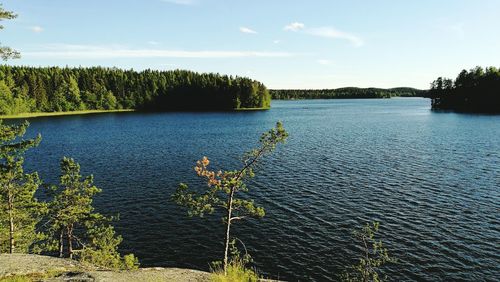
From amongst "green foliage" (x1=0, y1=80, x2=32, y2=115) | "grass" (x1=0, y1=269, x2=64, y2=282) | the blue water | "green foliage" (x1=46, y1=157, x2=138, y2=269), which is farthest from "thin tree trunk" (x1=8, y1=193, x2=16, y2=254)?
"green foliage" (x1=0, y1=80, x2=32, y2=115)

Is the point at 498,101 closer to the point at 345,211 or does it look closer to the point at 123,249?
the point at 345,211

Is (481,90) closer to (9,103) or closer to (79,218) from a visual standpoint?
(79,218)

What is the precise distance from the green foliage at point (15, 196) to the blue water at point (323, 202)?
9.77 metres

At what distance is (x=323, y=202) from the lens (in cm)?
4509

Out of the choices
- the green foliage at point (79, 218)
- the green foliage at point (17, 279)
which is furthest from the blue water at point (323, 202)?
the green foliage at point (17, 279)

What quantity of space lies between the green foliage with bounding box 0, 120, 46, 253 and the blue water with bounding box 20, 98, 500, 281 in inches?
385

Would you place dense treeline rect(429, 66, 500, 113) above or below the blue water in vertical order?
above

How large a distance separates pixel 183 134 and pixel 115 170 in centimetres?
4793

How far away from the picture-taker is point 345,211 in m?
41.9

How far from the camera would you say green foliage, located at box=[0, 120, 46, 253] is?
24812mm

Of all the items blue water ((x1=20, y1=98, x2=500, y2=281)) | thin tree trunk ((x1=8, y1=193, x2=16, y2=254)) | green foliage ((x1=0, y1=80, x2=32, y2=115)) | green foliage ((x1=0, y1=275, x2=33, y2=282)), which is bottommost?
blue water ((x1=20, y1=98, x2=500, y2=281))

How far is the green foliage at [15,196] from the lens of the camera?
81.4 feet

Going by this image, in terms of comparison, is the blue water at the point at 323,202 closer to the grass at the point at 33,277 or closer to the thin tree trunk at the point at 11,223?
the thin tree trunk at the point at 11,223

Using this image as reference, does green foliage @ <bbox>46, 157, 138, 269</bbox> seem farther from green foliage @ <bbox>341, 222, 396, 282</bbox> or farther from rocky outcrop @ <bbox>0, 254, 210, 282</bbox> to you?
green foliage @ <bbox>341, 222, 396, 282</bbox>
